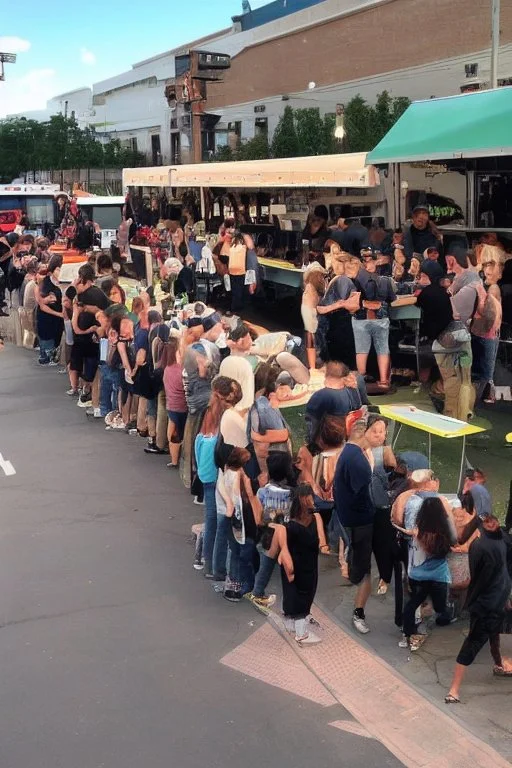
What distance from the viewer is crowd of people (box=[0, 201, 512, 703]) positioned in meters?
6.06

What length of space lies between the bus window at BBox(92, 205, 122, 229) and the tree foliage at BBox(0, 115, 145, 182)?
29.7m

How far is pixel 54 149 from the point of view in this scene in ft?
193

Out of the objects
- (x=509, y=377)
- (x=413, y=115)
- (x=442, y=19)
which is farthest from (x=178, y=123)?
(x=509, y=377)

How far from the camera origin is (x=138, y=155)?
58.2 meters

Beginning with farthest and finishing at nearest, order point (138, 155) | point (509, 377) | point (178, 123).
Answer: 1. point (138, 155)
2. point (178, 123)
3. point (509, 377)

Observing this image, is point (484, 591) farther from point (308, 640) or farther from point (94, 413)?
point (94, 413)

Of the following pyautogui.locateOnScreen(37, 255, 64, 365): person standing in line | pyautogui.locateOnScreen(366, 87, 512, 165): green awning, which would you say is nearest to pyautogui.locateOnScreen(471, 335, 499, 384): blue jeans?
pyautogui.locateOnScreen(366, 87, 512, 165): green awning

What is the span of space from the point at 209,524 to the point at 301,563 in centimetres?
124

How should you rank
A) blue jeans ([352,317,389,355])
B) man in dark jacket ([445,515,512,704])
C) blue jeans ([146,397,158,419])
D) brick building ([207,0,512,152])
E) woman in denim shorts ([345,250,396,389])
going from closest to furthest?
man in dark jacket ([445,515,512,704]), woman in denim shorts ([345,250,396,389]), blue jeans ([352,317,389,355]), blue jeans ([146,397,158,419]), brick building ([207,0,512,152])

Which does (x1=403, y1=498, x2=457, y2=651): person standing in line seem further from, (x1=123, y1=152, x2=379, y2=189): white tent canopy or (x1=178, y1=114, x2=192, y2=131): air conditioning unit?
(x1=178, y1=114, x2=192, y2=131): air conditioning unit

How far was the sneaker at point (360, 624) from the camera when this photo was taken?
6.40 meters

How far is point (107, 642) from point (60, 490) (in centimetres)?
343

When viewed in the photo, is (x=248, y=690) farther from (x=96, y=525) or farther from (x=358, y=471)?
(x=96, y=525)

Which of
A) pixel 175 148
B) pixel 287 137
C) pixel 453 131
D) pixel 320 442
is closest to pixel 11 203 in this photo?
pixel 287 137
